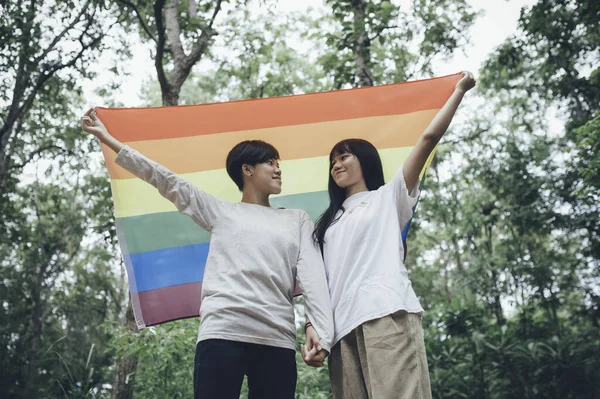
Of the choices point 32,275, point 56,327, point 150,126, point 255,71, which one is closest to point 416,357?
point 150,126

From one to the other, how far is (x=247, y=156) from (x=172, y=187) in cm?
41

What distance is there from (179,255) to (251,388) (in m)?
1.11

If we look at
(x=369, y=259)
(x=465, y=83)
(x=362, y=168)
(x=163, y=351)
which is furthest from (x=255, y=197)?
(x=163, y=351)

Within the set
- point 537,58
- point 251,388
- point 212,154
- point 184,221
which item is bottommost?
point 251,388

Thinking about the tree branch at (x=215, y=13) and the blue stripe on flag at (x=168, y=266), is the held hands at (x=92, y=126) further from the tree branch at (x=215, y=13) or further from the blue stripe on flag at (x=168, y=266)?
the tree branch at (x=215, y=13)

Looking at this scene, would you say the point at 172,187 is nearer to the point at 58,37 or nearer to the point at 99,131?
the point at 99,131

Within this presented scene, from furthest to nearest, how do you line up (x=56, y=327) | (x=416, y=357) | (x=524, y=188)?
(x=56, y=327) → (x=524, y=188) → (x=416, y=357)

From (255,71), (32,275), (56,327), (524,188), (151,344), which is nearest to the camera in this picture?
(151,344)

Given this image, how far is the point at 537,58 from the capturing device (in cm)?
1129

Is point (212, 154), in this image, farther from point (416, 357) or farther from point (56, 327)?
point (56, 327)

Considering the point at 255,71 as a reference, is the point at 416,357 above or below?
below

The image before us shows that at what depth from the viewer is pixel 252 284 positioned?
6.31ft

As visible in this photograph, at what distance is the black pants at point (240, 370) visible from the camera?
5.79 ft

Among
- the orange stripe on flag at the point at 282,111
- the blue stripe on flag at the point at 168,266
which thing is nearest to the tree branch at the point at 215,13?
the orange stripe on flag at the point at 282,111
